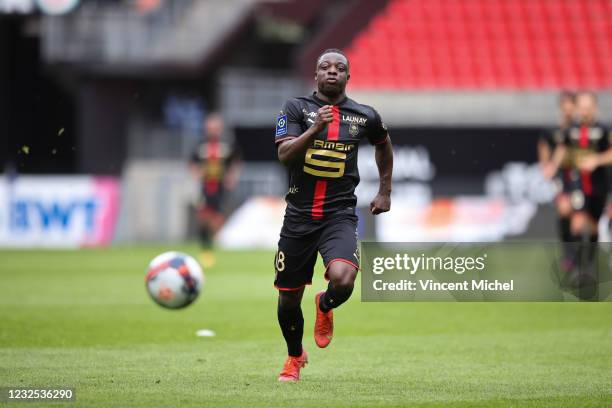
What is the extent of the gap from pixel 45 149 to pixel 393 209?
14.8m

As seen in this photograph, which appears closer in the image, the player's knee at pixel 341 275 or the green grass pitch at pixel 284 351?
the green grass pitch at pixel 284 351

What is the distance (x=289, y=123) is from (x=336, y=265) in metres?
0.91

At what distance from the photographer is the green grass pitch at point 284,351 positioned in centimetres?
678

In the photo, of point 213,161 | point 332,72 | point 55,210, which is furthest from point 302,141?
point 55,210

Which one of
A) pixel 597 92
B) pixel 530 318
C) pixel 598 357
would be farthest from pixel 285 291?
pixel 597 92

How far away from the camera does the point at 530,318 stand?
1162cm

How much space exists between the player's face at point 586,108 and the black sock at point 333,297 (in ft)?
24.3

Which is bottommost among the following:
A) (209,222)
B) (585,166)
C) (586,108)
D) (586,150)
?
(209,222)

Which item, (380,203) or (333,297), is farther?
(380,203)

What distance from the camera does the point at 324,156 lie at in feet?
23.8

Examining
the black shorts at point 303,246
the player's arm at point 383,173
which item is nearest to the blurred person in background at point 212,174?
the player's arm at point 383,173

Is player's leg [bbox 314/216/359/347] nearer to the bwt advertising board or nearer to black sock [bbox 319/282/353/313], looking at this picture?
black sock [bbox 319/282/353/313]

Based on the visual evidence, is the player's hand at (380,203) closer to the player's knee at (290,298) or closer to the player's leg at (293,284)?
the player's leg at (293,284)

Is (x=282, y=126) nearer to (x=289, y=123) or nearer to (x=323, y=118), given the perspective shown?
(x=289, y=123)
